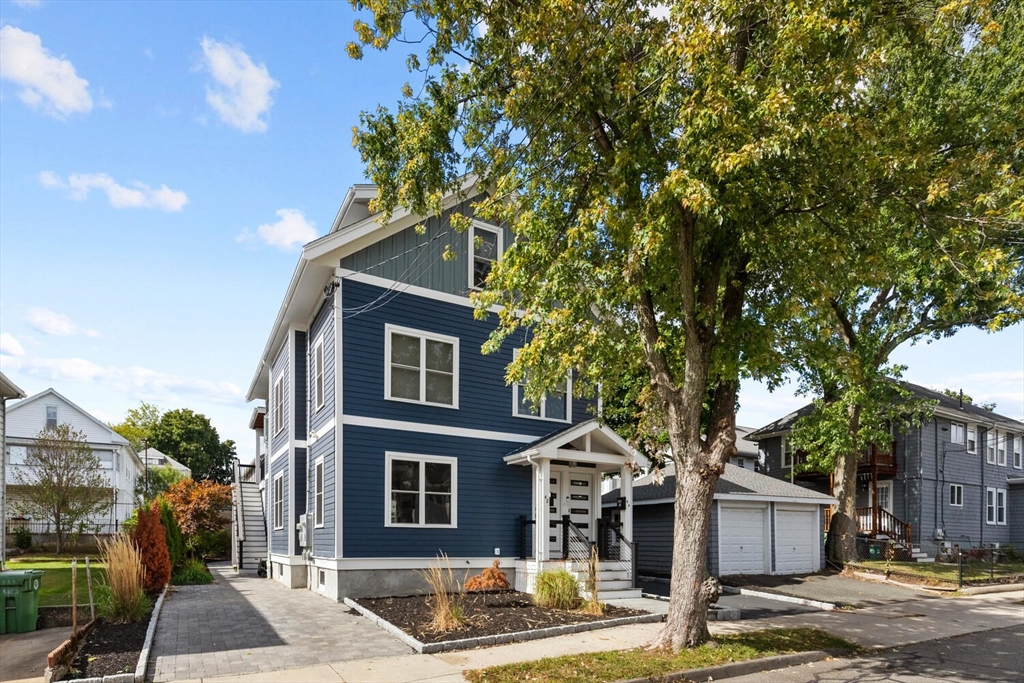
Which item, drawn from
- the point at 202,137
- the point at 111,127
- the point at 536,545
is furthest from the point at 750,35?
the point at 536,545

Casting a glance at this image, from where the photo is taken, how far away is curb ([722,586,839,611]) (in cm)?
1472

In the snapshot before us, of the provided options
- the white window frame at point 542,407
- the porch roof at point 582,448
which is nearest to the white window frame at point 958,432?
the porch roof at point 582,448

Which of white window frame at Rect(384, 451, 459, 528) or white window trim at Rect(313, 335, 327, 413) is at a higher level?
white window trim at Rect(313, 335, 327, 413)

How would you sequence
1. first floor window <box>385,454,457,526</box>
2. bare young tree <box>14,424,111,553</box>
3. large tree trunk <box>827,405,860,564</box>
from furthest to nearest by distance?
bare young tree <box>14,424,111,553</box>
large tree trunk <box>827,405,860,564</box>
first floor window <box>385,454,457,526</box>

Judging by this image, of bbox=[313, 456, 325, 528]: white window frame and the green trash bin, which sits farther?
bbox=[313, 456, 325, 528]: white window frame

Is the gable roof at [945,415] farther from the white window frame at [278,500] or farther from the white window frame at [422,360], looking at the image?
the white window frame at [278,500]

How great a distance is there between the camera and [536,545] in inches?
587

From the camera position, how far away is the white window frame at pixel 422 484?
14.3 m

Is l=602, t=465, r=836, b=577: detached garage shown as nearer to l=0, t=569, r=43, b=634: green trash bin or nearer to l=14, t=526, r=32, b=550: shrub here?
l=0, t=569, r=43, b=634: green trash bin

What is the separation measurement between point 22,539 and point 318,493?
59.8ft

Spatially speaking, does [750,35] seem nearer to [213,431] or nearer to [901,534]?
[901,534]

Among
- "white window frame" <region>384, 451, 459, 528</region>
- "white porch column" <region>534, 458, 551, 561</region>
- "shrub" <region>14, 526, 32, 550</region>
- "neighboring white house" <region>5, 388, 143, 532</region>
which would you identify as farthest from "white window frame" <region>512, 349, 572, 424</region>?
"neighboring white house" <region>5, 388, 143, 532</region>

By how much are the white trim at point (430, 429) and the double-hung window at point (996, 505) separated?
26954 mm

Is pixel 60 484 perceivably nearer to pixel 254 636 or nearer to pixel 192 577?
pixel 192 577
